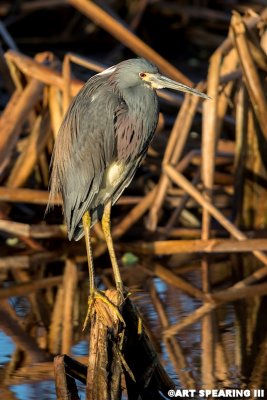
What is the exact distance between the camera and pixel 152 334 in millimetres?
6266

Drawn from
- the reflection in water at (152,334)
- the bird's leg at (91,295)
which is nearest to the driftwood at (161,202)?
the reflection in water at (152,334)

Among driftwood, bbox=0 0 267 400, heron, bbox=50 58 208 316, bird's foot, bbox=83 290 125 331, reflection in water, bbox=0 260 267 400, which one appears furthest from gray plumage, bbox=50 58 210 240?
driftwood, bbox=0 0 267 400

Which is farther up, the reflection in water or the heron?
the heron

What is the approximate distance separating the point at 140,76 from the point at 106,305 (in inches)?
50.4

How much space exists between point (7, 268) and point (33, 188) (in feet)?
3.69

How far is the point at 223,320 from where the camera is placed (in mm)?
6484

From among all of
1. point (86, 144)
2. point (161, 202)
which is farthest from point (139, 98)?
point (161, 202)

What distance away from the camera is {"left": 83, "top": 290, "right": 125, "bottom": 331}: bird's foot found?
472cm

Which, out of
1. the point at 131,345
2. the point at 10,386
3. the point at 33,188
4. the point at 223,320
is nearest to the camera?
the point at 131,345

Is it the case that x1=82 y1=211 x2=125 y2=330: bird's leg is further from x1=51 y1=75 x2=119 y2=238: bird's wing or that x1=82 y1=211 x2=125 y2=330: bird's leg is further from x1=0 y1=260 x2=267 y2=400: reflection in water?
x1=0 y1=260 x2=267 y2=400: reflection in water

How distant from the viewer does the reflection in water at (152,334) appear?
556 cm

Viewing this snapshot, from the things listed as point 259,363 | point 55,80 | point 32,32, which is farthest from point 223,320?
point 32,32

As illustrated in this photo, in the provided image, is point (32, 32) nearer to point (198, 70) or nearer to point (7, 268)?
point (198, 70)

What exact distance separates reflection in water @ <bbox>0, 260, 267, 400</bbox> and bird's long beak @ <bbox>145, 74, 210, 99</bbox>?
154 cm
